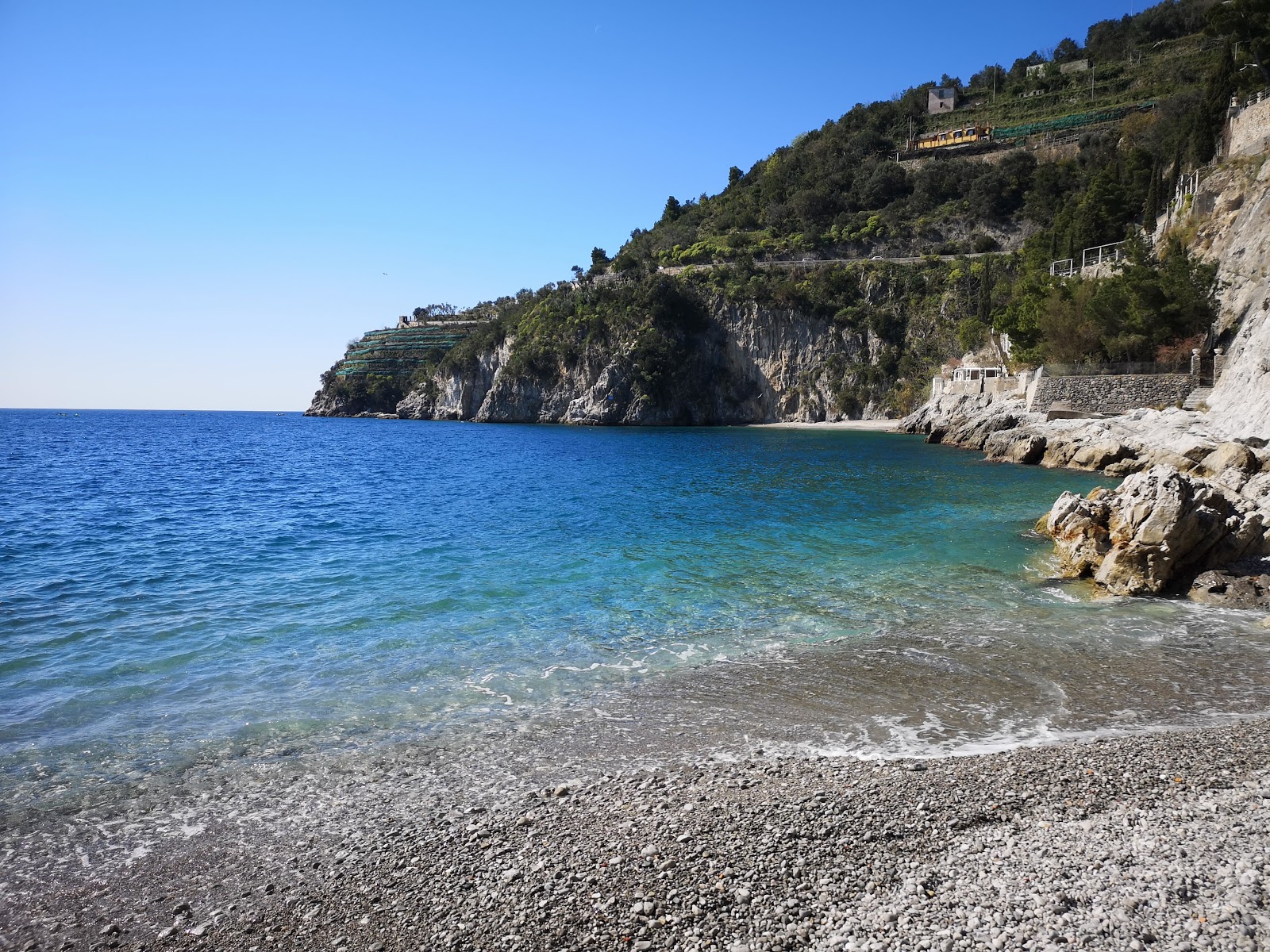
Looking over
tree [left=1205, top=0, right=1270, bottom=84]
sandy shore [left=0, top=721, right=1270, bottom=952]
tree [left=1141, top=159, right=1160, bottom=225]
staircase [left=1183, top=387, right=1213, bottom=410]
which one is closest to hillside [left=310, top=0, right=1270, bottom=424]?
tree [left=1141, top=159, right=1160, bottom=225]

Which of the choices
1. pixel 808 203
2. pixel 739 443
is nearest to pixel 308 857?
pixel 739 443

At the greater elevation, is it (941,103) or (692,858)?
(941,103)

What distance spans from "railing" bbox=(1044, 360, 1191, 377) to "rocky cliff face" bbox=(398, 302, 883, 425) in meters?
41.9

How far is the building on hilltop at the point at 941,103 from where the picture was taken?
119m

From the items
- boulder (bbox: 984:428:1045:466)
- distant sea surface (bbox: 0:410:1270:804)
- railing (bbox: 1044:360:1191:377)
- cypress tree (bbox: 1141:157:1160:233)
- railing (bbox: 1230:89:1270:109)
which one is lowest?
distant sea surface (bbox: 0:410:1270:804)

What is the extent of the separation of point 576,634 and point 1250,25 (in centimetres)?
6283

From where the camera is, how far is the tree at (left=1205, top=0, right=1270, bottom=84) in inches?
1761

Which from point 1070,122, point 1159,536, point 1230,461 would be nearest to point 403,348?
point 1070,122

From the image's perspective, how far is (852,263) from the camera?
93.1m

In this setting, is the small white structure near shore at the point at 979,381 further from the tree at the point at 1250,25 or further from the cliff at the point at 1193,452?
the tree at the point at 1250,25

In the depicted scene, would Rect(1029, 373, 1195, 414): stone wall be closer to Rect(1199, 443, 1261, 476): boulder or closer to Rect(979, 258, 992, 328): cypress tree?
Rect(1199, 443, 1261, 476): boulder

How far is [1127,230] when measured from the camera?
52.8 metres

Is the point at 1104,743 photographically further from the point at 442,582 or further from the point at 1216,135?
the point at 1216,135

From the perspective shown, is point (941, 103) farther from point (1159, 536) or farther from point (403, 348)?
point (1159, 536)
